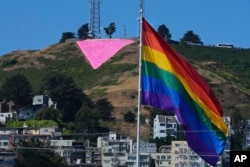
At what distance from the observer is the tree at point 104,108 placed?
4362 inches

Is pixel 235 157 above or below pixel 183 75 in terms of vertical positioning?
below

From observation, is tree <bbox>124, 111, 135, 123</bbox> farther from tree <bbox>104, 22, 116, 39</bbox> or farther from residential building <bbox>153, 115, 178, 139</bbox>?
tree <bbox>104, 22, 116, 39</bbox>

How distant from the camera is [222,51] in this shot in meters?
159

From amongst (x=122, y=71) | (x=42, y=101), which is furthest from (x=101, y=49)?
(x=122, y=71)

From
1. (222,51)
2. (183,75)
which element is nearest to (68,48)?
(222,51)

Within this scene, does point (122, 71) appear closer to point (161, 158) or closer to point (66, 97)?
point (66, 97)

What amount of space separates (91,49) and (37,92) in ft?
351

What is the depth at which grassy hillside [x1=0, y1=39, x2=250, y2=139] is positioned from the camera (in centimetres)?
11831

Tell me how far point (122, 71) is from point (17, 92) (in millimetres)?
20384

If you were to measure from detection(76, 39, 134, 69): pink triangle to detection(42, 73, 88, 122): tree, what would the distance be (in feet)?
304

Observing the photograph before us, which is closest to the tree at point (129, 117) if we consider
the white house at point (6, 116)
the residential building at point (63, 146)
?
the white house at point (6, 116)

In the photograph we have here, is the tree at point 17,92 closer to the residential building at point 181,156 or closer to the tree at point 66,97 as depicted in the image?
the tree at point 66,97

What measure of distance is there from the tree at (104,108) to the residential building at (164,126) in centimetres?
469

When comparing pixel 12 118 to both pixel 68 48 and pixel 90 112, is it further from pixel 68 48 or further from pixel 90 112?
pixel 68 48
